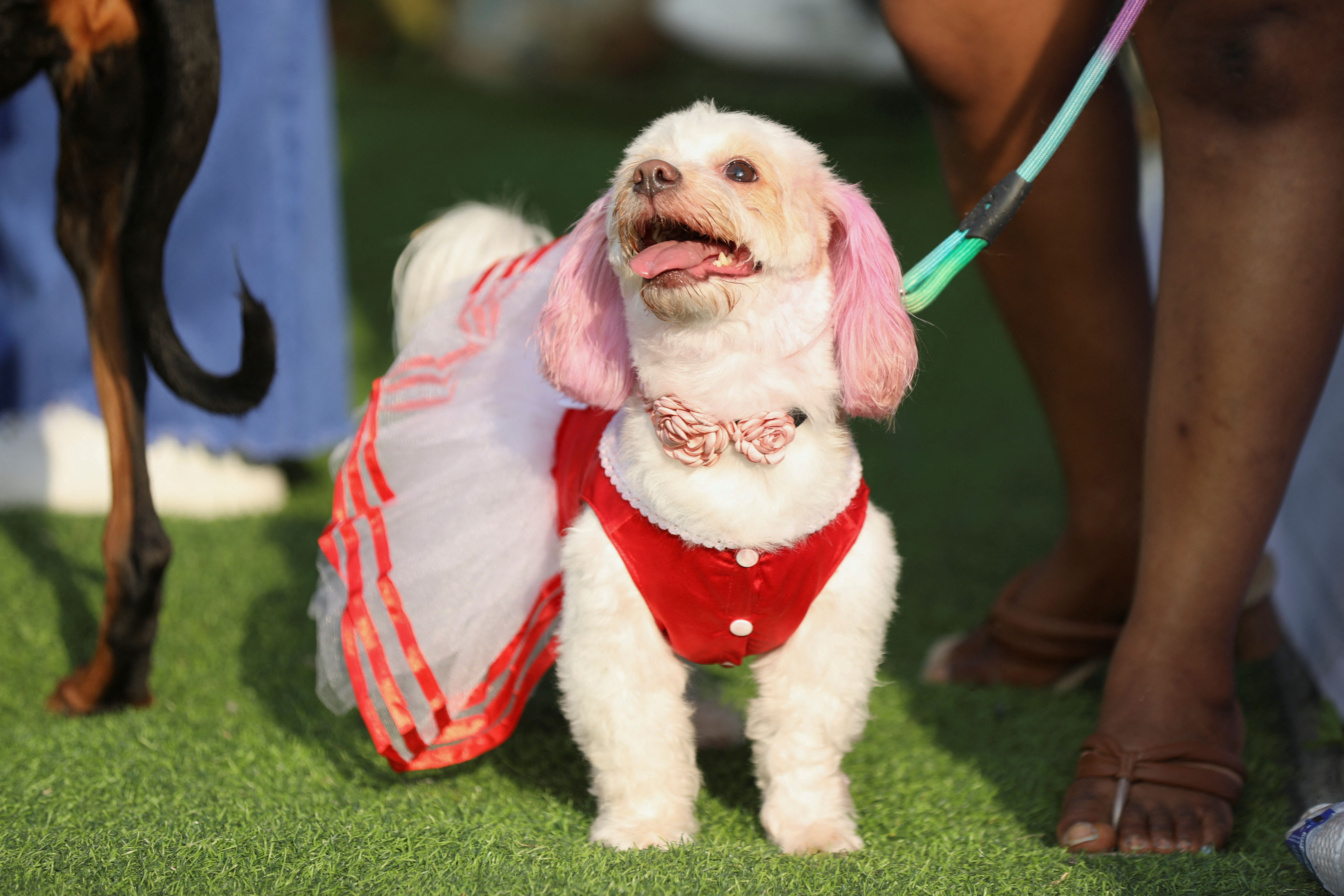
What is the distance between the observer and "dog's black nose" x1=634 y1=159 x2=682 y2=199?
1.50 metres

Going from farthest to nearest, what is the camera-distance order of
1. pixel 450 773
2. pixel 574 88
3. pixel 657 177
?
pixel 574 88
pixel 450 773
pixel 657 177

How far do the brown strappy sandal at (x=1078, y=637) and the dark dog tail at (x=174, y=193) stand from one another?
1.38m

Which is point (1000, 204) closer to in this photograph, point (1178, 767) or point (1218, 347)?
point (1218, 347)

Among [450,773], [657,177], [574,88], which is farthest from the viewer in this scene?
[574,88]

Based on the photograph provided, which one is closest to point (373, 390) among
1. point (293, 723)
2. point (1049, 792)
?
point (293, 723)

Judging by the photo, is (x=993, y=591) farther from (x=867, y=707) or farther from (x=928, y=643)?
(x=867, y=707)

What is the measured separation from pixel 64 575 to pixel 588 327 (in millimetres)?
1618

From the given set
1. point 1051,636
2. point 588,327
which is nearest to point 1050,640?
point 1051,636

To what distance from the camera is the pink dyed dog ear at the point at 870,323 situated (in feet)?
5.07

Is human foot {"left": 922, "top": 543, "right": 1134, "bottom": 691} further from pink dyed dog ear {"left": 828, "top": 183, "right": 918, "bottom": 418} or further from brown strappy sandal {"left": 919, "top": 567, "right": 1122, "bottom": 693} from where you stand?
pink dyed dog ear {"left": 828, "top": 183, "right": 918, "bottom": 418}

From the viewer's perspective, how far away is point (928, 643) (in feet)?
8.50

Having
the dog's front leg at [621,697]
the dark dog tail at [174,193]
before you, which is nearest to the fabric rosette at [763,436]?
the dog's front leg at [621,697]

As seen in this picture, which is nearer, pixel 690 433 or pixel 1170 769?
pixel 690 433

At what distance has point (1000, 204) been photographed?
168 centimetres
